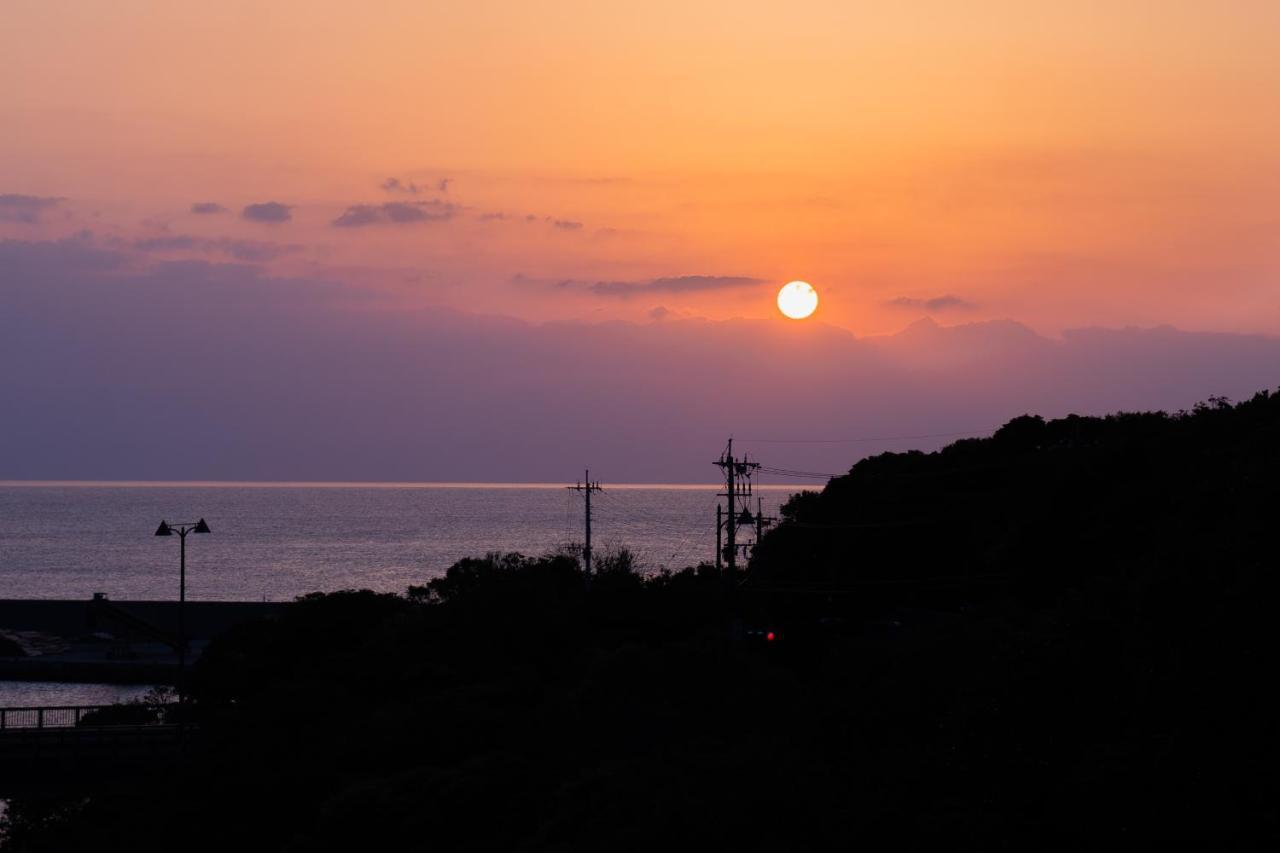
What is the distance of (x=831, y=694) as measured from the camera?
41781 millimetres

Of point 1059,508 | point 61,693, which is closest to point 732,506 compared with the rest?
point 1059,508

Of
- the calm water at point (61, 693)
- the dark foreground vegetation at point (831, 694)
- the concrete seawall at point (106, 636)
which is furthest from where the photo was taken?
the concrete seawall at point (106, 636)

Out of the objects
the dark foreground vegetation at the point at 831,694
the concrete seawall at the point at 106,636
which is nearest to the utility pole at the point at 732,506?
the dark foreground vegetation at the point at 831,694

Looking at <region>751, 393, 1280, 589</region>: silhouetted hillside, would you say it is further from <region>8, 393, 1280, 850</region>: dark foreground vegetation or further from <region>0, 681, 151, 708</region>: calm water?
<region>0, 681, 151, 708</region>: calm water

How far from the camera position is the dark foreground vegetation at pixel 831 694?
21078mm

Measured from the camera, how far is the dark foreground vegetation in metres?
21.1

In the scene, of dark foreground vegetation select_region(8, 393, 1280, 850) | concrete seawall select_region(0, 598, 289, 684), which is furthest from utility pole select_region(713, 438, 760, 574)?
concrete seawall select_region(0, 598, 289, 684)

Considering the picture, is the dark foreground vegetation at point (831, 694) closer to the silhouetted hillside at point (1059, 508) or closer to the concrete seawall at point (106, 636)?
the silhouetted hillside at point (1059, 508)

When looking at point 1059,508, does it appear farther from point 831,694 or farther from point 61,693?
point 61,693

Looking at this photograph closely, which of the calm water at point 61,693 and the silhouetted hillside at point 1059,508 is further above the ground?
the silhouetted hillside at point 1059,508

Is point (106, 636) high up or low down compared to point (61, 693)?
up

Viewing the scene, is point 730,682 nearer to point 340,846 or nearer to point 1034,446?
point 340,846

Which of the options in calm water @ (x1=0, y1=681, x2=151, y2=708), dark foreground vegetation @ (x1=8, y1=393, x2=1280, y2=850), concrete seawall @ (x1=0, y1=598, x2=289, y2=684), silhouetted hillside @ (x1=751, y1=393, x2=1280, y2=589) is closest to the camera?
dark foreground vegetation @ (x1=8, y1=393, x2=1280, y2=850)

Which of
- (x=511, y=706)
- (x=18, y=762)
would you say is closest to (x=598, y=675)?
(x=511, y=706)
